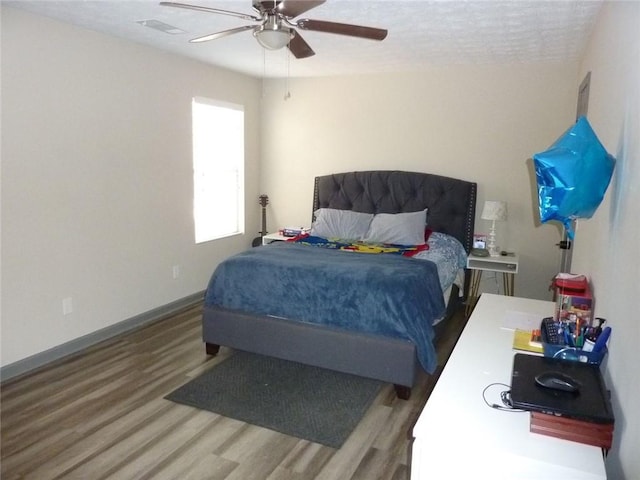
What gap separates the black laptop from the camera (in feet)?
4.14

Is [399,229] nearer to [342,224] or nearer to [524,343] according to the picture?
[342,224]

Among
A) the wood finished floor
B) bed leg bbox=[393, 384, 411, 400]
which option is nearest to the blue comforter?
bed leg bbox=[393, 384, 411, 400]

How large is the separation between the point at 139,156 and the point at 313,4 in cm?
244

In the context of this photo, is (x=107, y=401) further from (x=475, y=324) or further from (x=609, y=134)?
(x=609, y=134)

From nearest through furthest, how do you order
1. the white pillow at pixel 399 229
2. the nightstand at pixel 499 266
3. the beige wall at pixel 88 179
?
the beige wall at pixel 88 179, the nightstand at pixel 499 266, the white pillow at pixel 399 229

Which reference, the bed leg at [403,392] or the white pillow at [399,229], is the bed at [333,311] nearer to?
the bed leg at [403,392]

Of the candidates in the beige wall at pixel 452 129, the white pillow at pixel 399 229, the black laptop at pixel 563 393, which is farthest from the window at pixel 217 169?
the black laptop at pixel 563 393

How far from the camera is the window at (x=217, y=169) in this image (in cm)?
487

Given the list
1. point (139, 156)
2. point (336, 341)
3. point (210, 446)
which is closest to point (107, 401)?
point (210, 446)

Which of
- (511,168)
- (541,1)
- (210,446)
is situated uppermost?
(541,1)

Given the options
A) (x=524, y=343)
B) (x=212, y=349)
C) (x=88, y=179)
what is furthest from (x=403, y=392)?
(x=88, y=179)

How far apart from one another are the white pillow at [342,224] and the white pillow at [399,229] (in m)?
0.09

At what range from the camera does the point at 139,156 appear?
4.05 metres

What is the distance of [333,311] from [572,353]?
1668mm
